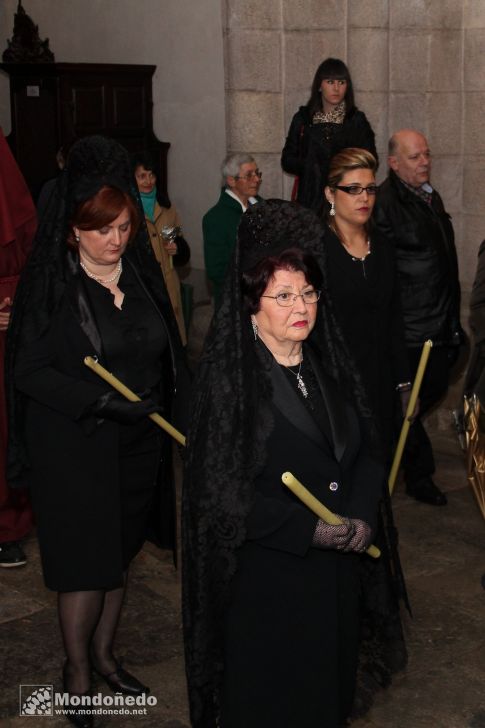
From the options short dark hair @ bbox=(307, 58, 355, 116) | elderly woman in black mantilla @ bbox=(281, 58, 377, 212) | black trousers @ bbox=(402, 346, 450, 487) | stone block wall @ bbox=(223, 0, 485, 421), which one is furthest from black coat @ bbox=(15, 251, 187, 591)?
stone block wall @ bbox=(223, 0, 485, 421)

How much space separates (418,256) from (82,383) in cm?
275

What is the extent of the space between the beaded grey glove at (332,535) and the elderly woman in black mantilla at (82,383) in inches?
37.7

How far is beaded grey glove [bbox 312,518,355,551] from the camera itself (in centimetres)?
346

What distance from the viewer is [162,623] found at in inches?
207

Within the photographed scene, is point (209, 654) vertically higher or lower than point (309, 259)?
lower

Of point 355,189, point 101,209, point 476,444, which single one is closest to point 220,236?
point 355,189

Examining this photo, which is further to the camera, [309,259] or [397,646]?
[397,646]

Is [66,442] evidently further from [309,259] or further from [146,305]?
[309,259]

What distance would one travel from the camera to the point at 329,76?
→ 8.12 meters

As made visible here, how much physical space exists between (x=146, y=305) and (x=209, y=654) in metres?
1.39

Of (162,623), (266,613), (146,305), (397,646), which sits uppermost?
(146,305)

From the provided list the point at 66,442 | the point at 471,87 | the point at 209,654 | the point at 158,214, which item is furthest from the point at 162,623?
the point at 471,87

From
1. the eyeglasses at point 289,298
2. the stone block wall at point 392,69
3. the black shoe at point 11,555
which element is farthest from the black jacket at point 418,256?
the eyeglasses at point 289,298

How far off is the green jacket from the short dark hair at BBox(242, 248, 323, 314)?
13.8ft
